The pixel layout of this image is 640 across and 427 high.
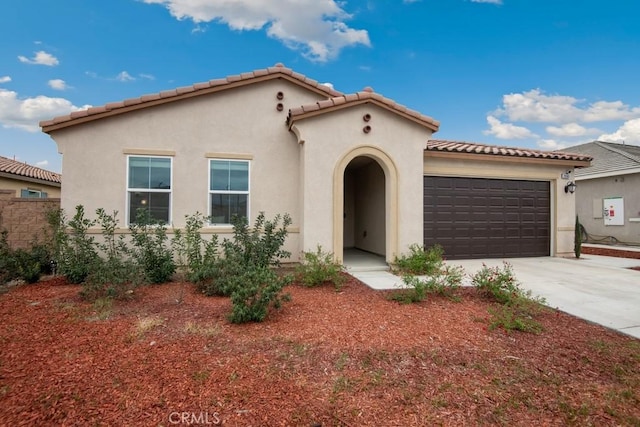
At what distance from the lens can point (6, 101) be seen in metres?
21.8

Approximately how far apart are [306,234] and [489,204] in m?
7.28

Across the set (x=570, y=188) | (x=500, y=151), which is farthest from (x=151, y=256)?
(x=570, y=188)

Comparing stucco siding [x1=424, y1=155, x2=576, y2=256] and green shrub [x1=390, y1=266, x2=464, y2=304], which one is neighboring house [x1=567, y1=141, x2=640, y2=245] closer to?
stucco siding [x1=424, y1=155, x2=576, y2=256]

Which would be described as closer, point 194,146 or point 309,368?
point 309,368

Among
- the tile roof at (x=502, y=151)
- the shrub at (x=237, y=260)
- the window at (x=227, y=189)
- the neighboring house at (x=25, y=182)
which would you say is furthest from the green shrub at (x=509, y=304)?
the neighboring house at (x=25, y=182)

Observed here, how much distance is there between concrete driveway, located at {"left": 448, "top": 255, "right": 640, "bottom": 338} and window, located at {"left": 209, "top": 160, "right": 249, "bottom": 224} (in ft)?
23.0

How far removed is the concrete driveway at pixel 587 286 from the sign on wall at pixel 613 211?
7.74 meters

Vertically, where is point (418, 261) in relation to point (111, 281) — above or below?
above

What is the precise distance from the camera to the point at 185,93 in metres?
9.07

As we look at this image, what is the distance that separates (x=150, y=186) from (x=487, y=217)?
1126cm

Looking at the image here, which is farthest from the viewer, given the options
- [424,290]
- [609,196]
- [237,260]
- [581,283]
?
[609,196]

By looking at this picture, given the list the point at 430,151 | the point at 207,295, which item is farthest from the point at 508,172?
the point at 207,295

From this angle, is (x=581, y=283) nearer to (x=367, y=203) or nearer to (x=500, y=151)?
(x=500, y=151)

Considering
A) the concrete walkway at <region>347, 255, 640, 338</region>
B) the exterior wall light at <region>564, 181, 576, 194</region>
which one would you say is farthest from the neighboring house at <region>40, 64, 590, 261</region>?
the exterior wall light at <region>564, 181, 576, 194</region>
